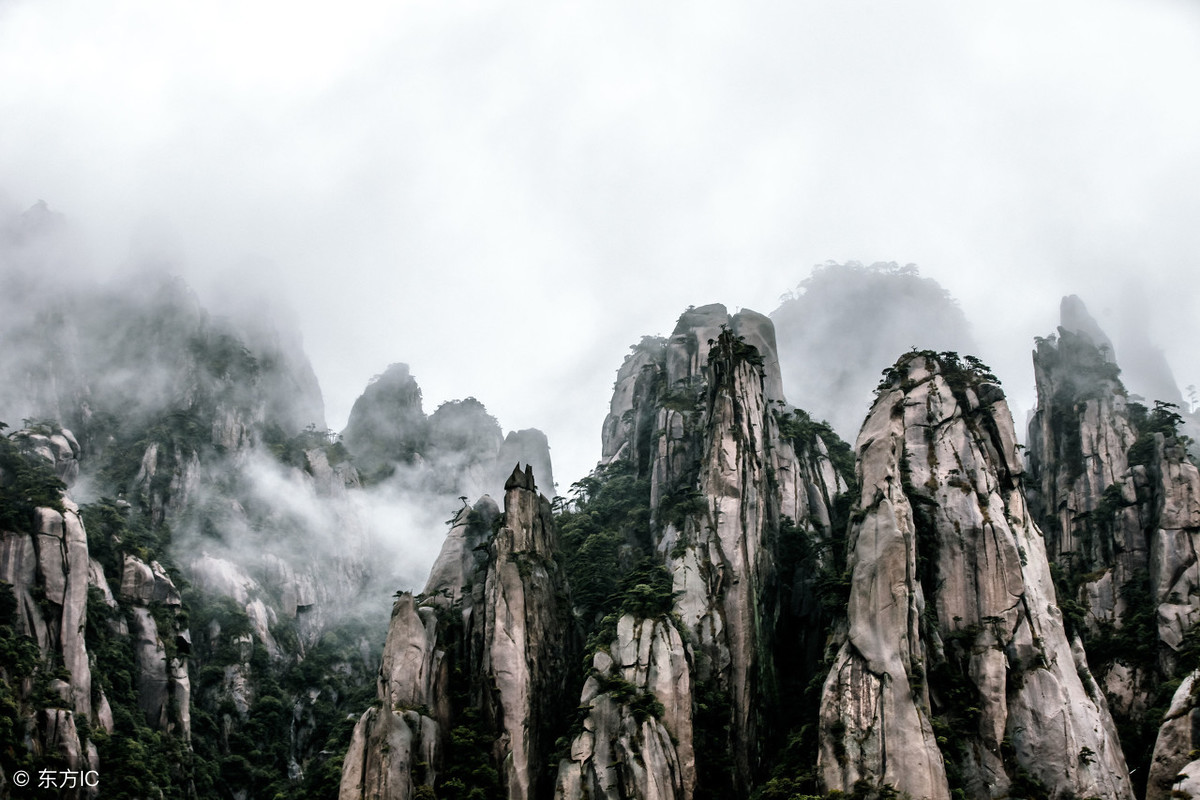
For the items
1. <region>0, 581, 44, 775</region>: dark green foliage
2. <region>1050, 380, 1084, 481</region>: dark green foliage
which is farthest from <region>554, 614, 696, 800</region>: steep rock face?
<region>1050, 380, 1084, 481</region>: dark green foliage

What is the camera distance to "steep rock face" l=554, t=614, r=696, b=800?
43.9 meters

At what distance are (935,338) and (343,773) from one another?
8051cm

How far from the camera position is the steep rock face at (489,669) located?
4609cm

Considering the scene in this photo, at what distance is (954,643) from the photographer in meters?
46.2

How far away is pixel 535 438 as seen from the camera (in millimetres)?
109000

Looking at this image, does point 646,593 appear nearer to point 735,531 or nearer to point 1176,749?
point 735,531

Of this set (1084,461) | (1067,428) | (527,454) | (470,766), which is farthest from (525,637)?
(527,454)

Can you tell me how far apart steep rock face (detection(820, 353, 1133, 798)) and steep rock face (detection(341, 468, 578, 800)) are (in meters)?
14.8

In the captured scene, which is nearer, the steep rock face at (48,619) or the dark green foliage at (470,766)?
the dark green foliage at (470,766)

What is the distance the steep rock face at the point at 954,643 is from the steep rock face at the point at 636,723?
277 inches

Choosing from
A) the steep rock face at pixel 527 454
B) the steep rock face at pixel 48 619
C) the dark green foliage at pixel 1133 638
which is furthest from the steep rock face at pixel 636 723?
the steep rock face at pixel 527 454

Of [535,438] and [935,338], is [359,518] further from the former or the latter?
[935,338]

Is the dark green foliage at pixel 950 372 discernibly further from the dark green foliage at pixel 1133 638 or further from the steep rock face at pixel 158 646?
the steep rock face at pixel 158 646

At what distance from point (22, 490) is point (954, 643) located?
2039 inches
